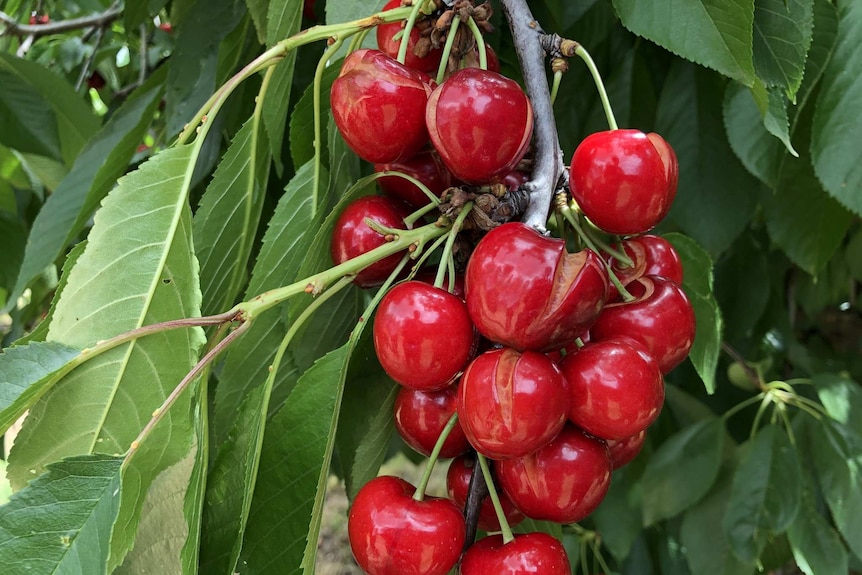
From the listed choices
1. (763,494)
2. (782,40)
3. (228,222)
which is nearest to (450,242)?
(228,222)

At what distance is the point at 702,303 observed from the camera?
0.78 meters

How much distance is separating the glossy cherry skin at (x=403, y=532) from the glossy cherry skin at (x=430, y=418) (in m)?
0.05

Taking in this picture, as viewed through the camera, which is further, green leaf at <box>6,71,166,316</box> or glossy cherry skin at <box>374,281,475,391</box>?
green leaf at <box>6,71,166,316</box>

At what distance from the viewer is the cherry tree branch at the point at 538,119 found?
0.57m

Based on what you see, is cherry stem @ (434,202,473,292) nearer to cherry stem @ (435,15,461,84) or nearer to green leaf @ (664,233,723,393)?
cherry stem @ (435,15,461,84)

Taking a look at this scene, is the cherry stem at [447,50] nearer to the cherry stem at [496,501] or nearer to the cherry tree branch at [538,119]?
the cherry tree branch at [538,119]

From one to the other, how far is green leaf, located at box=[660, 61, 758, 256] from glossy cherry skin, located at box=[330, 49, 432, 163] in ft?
2.21

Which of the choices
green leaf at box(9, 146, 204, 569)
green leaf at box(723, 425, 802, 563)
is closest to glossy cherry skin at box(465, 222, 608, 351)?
green leaf at box(9, 146, 204, 569)

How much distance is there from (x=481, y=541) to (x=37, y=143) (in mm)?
1178

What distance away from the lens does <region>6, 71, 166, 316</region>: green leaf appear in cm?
94

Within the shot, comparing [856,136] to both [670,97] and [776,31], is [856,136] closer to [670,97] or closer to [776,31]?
[776,31]

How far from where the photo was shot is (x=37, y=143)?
1.33m

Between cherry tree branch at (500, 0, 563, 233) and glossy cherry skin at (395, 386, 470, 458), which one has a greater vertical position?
cherry tree branch at (500, 0, 563, 233)

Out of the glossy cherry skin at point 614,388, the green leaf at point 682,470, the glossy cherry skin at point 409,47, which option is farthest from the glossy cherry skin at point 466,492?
the green leaf at point 682,470
